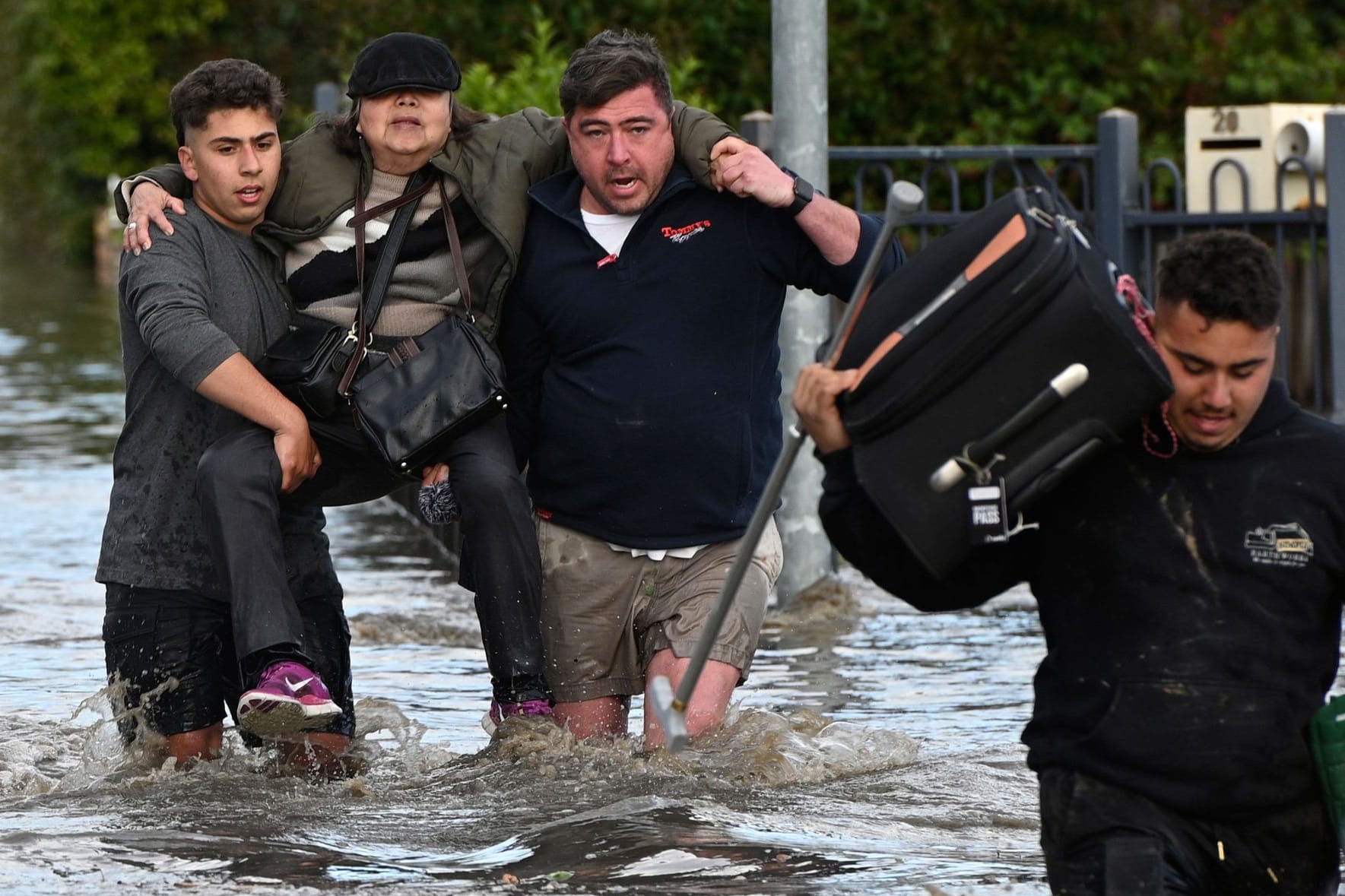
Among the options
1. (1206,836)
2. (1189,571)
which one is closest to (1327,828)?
(1206,836)

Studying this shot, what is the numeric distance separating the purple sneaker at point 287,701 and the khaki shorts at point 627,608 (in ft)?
2.11

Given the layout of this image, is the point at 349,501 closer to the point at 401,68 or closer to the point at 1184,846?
the point at 401,68

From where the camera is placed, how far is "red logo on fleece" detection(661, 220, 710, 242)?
5316mm

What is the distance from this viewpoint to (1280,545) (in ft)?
12.3

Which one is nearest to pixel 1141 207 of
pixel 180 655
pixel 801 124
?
pixel 801 124

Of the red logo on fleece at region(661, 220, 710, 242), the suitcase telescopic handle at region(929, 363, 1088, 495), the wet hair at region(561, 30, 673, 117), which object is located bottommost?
the suitcase telescopic handle at region(929, 363, 1088, 495)

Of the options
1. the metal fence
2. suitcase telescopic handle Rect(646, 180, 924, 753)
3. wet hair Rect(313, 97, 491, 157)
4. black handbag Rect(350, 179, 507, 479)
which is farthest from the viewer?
the metal fence

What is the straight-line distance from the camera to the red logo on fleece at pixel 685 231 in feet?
17.4

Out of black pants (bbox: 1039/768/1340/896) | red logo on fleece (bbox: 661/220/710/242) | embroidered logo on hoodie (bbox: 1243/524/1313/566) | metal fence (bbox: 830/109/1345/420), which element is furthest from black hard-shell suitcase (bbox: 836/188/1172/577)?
metal fence (bbox: 830/109/1345/420)

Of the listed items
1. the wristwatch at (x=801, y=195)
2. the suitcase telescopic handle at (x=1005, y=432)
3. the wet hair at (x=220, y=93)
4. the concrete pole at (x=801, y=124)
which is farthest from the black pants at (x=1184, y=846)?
the concrete pole at (x=801, y=124)

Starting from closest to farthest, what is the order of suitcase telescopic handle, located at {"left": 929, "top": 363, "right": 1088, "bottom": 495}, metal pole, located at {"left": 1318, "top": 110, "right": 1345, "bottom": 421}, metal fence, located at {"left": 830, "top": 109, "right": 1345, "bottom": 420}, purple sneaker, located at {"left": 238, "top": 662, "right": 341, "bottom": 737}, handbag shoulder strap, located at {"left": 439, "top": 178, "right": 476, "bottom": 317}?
suitcase telescopic handle, located at {"left": 929, "top": 363, "right": 1088, "bottom": 495} → purple sneaker, located at {"left": 238, "top": 662, "right": 341, "bottom": 737} → handbag shoulder strap, located at {"left": 439, "top": 178, "right": 476, "bottom": 317} → metal fence, located at {"left": 830, "top": 109, "right": 1345, "bottom": 420} → metal pole, located at {"left": 1318, "top": 110, "right": 1345, "bottom": 421}

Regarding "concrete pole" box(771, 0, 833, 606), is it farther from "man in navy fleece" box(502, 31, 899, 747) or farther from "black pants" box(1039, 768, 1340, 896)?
"black pants" box(1039, 768, 1340, 896)

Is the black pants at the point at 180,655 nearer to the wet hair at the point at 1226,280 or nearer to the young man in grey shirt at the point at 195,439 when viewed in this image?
the young man in grey shirt at the point at 195,439

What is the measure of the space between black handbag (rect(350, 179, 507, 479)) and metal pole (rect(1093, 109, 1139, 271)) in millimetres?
4871
